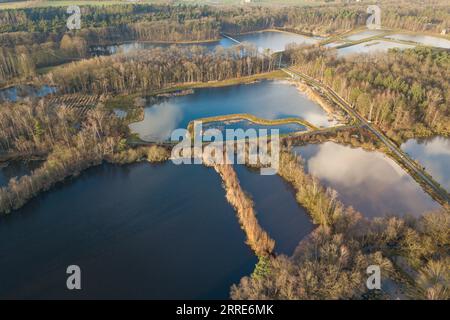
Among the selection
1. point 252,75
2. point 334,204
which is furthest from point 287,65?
point 334,204

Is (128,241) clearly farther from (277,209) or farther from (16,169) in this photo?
(16,169)

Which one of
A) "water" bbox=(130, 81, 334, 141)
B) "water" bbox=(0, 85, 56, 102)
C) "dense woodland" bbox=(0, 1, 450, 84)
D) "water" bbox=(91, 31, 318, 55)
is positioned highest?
"dense woodland" bbox=(0, 1, 450, 84)

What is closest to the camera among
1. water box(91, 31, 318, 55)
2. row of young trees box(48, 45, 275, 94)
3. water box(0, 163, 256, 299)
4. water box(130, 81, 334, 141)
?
water box(0, 163, 256, 299)

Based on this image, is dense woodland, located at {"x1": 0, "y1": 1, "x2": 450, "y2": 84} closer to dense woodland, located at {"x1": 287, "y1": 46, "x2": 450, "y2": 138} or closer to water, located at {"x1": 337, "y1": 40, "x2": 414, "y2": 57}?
water, located at {"x1": 337, "y1": 40, "x2": 414, "y2": 57}

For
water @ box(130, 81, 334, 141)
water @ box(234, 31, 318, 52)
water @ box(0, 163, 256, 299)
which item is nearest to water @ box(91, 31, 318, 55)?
water @ box(234, 31, 318, 52)

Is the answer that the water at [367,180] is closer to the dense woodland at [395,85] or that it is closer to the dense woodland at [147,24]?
the dense woodland at [395,85]
